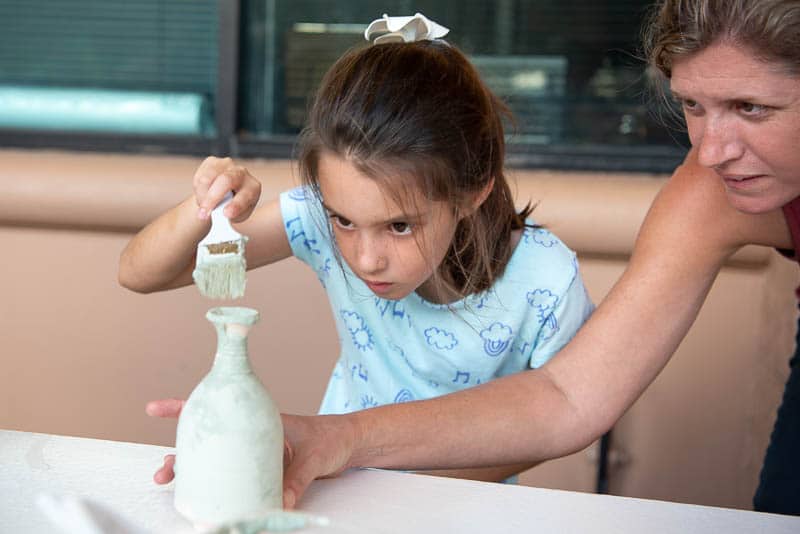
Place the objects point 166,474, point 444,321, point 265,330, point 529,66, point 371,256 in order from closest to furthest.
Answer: point 166,474, point 371,256, point 444,321, point 265,330, point 529,66

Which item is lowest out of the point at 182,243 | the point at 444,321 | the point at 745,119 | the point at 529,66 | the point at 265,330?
the point at 265,330

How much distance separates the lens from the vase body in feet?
2.56

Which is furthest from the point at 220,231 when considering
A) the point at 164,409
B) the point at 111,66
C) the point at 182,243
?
the point at 111,66

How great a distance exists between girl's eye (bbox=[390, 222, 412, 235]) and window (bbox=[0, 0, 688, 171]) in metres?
0.96

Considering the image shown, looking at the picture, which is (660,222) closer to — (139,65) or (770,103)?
(770,103)

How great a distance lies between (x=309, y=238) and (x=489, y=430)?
464 mm

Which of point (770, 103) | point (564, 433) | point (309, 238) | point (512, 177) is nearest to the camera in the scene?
point (770, 103)

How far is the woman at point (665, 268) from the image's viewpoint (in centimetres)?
102

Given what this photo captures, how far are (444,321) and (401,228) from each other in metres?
0.25

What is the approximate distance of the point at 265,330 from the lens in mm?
2070

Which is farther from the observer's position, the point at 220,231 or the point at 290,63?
the point at 290,63

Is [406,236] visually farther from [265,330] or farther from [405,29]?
[265,330]

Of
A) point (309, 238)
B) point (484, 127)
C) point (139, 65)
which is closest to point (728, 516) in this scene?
point (484, 127)

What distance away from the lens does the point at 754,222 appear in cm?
124
